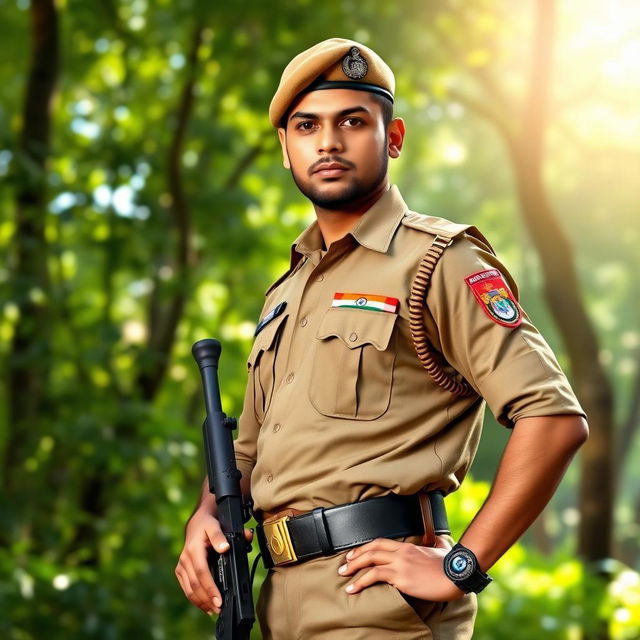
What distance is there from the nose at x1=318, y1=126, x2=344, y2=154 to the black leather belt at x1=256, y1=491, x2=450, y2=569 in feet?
2.43

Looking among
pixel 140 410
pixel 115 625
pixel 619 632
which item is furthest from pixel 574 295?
pixel 115 625

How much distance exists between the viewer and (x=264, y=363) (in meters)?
2.65

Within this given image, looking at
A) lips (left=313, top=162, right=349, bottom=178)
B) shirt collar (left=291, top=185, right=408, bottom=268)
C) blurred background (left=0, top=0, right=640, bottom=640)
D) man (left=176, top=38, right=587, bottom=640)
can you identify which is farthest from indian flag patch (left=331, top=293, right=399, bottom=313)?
blurred background (left=0, top=0, right=640, bottom=640)

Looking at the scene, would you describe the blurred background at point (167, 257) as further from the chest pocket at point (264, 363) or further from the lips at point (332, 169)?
the lips at point (332, 169)

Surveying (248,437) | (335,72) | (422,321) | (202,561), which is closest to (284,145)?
(335,72)

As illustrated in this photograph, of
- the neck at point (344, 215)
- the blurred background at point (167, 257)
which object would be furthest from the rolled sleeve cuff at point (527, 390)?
the blurred background at point (167, 257)

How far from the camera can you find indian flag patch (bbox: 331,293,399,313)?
7.63 ft

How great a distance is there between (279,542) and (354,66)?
3.44 ft

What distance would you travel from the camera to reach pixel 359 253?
8.20 feet

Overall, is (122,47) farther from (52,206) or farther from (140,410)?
(140,410)

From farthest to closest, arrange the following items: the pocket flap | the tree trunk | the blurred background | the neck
→ the blurred background, the tree trunk, the neck, the pocket flap

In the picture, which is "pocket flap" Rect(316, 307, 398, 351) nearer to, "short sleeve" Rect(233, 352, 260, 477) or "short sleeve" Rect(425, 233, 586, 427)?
"short sleeve" Rect(425, 233, 586, 427)

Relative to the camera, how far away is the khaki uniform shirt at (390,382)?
2.17 metres

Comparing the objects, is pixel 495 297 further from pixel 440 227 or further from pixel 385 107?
pixel 385 107
